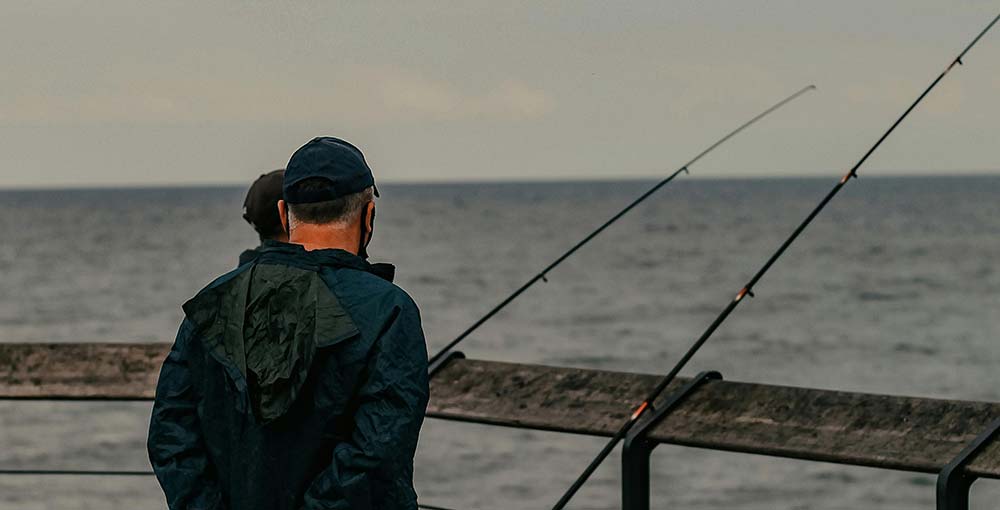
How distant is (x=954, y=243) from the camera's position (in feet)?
205

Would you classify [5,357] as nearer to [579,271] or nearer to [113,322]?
[113,322]

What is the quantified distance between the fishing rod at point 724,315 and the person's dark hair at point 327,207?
0.84 metres

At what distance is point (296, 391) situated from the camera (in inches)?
103

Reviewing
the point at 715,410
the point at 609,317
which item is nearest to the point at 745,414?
the point at 715,410

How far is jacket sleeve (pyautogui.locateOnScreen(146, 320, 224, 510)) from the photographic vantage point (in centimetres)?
274

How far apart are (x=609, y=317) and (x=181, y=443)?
107ft

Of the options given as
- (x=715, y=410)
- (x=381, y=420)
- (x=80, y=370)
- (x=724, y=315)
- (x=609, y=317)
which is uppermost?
(x=381, y=420)

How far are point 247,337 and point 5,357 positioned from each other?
196cm

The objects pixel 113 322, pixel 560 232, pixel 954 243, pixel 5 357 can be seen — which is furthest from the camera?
pixel 560 232

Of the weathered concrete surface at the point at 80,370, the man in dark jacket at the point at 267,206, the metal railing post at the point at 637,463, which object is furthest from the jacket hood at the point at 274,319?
the weathered concrete surface at the point at 80,370

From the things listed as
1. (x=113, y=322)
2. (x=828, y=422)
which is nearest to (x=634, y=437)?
(x=828, y=422)

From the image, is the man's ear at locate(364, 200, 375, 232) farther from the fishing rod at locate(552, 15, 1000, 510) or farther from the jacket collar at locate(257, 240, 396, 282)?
the fishing rod at locate(552, 15, 1000, 510)

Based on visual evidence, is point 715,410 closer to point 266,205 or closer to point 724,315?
point 724,315

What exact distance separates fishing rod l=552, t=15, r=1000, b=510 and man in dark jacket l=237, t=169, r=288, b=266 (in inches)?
38.2
